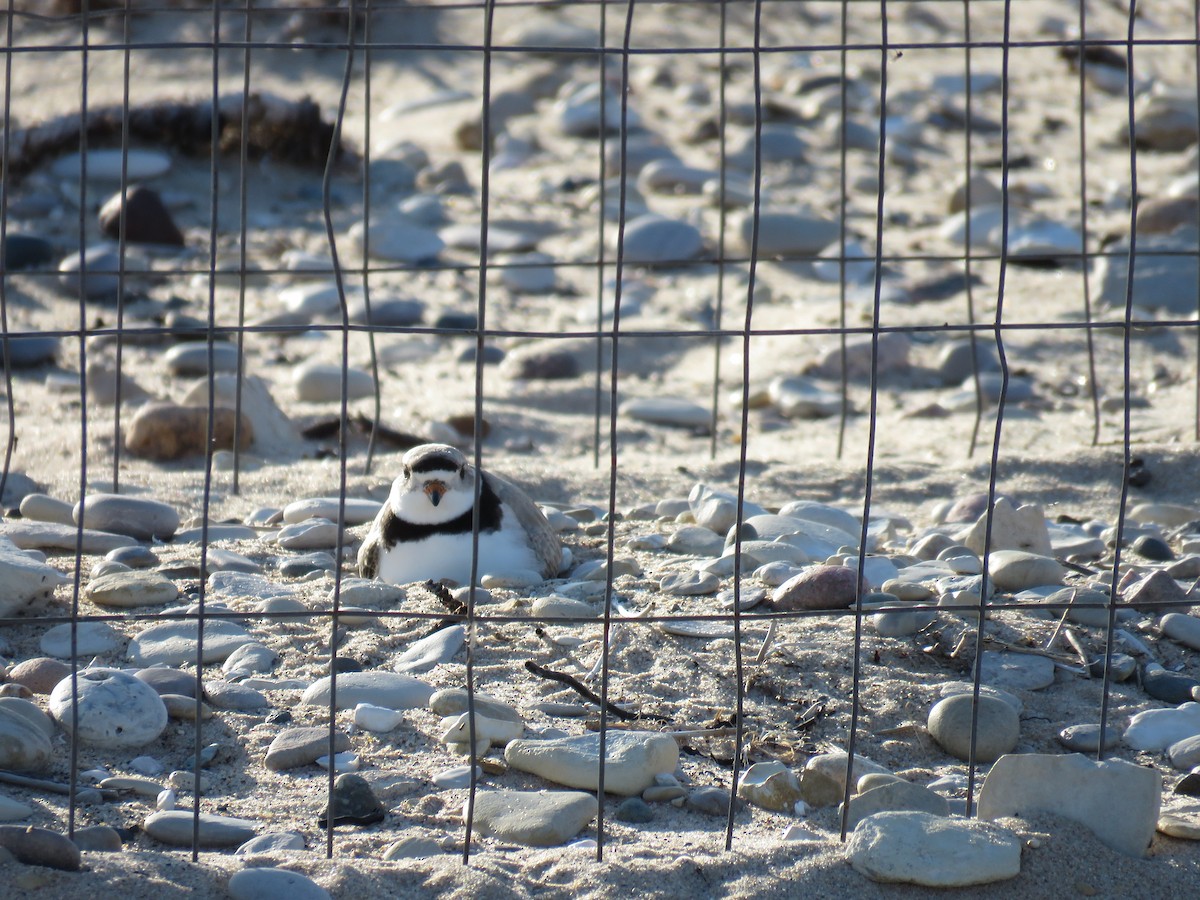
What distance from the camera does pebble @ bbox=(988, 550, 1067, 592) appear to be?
4098mm

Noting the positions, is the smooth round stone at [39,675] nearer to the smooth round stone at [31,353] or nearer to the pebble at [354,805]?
the pebble at [354,805]

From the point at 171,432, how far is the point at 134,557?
169 centimetres

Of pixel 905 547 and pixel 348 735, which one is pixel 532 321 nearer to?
pixel 905 547

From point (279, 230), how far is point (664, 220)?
2.58 m

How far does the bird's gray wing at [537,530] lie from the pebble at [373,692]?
3.41 ft

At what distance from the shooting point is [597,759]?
3021 millimetres

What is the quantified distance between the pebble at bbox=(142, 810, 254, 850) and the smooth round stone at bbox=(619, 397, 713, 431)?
175 inches

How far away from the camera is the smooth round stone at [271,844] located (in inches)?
106

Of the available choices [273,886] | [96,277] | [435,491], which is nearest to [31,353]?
[96,277]

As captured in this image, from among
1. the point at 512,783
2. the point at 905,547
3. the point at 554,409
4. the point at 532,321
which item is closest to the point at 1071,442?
the point at 905,547

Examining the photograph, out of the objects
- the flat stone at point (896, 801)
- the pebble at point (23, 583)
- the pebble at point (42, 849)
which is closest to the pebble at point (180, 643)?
the pebble at point (23, 583)

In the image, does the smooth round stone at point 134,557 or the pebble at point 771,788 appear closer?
the pebble at point 771,788

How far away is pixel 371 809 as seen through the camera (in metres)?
2.90

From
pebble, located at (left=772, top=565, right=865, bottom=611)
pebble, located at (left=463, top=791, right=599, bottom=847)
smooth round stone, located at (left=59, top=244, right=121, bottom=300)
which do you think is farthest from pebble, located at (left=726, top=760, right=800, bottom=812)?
smooth round stone, located at (left=59, top=244, right=121, bottom=300)
